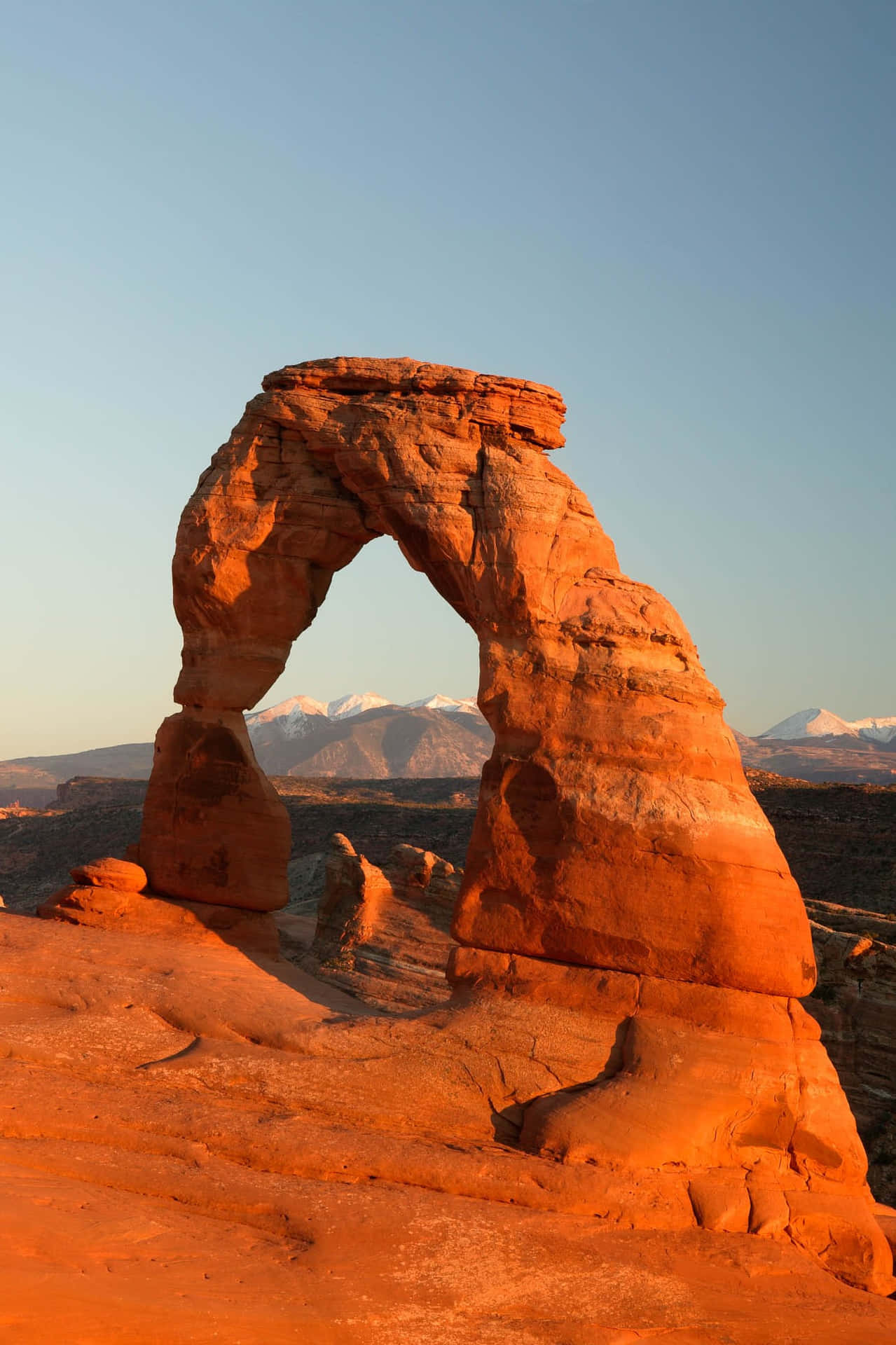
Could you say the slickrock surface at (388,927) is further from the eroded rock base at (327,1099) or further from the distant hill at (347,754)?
the distant hill at (347,754)

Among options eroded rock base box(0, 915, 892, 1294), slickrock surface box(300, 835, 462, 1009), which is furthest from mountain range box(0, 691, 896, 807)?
eroded rock base box(0, 915, 892, 1294)

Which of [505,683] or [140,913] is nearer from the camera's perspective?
[505,683]

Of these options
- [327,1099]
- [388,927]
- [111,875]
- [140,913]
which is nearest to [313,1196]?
[327,1099]

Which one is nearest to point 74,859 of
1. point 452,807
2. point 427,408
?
point 452,807

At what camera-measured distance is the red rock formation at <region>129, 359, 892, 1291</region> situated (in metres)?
12.0

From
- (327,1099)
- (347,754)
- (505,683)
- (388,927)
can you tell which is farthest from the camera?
(347,754)

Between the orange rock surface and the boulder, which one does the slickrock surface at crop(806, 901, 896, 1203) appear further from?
the boulder

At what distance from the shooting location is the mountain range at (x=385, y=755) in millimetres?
132000

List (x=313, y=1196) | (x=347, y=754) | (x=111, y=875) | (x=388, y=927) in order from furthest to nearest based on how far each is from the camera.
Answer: (x=347, y=754)
(x=388, y=927)
(x=111, y=875)
(x=313, y=1196)

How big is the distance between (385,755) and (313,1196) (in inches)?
5084

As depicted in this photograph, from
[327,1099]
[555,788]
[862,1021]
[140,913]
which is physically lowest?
[862,1021]

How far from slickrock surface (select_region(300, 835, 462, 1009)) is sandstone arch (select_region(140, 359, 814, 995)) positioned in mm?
5876

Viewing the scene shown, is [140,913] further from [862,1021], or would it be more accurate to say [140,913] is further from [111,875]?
[862,1021]

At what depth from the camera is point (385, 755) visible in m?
139
